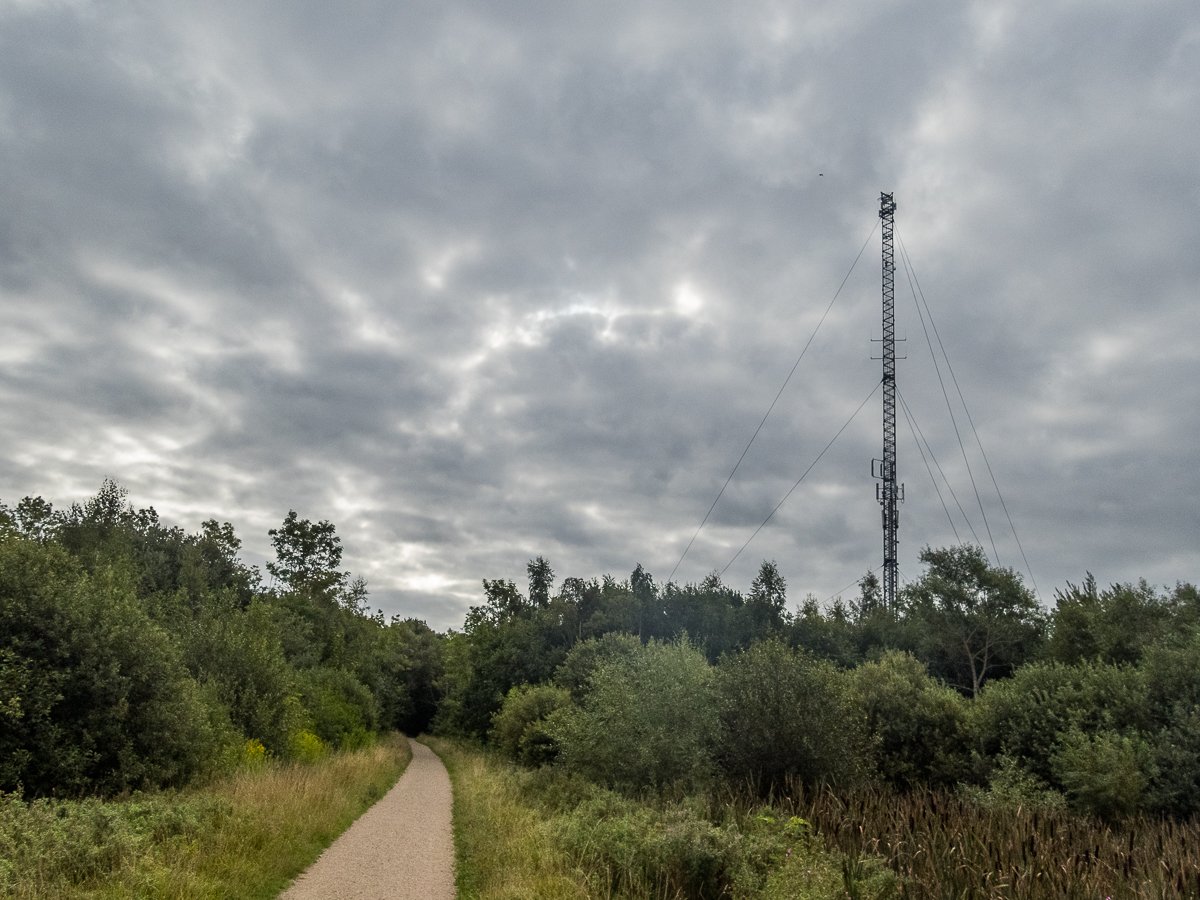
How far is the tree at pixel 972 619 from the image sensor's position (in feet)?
180

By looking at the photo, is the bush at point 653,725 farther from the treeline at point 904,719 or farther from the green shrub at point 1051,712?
the green shrub at point 1051,712

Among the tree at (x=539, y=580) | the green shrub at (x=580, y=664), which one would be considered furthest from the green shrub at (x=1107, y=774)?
the tree at (x=539, y=580)

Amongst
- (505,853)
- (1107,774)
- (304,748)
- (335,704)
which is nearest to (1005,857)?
(505,853)

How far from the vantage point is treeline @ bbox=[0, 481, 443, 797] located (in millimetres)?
16281

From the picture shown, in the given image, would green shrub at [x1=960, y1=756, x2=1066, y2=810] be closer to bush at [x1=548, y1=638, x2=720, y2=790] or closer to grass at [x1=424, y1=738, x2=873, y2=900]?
bush at [x1=548, y1=638, x2=720, y2=790]

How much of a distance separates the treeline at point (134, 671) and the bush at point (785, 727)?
14.6m

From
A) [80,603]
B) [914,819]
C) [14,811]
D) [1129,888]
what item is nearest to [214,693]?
[80,603]

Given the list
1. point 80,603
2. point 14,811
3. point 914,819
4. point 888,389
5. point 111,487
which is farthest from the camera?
point 111,487

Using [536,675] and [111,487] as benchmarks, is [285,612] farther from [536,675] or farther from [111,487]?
[536,675]

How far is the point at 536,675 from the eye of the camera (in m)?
54.2

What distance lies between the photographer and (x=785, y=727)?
61.7ft

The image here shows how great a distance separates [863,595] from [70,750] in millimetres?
83856

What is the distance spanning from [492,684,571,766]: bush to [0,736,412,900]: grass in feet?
55.7

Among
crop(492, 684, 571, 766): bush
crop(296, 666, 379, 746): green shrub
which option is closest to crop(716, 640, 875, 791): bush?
crop(492, 684, 571, 766): bush
